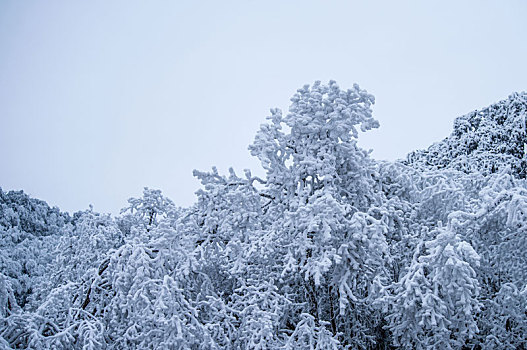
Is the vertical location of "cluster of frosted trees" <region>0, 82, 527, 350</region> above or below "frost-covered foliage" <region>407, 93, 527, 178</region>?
below

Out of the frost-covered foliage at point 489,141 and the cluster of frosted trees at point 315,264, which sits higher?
the frost-covered foliage at point 489,141

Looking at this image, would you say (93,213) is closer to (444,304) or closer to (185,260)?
(185,260)

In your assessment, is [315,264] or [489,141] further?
[489,141]

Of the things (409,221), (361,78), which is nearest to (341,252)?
(409,221)

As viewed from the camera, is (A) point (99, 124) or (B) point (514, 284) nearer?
(B) point (514, 284)

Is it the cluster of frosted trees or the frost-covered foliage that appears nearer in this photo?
the cluster of frosted trees

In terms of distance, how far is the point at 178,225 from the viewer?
17.5ft

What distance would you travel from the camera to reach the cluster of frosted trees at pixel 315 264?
4.56 metres

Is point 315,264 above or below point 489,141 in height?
below

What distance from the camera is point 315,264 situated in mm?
4594

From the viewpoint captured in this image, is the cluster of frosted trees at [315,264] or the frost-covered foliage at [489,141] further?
the frost-covered foliage at [489,141]

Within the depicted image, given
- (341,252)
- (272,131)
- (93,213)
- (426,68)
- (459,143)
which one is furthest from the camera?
(426,68)

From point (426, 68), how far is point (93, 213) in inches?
6023

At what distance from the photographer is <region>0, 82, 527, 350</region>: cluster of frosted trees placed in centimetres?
456
